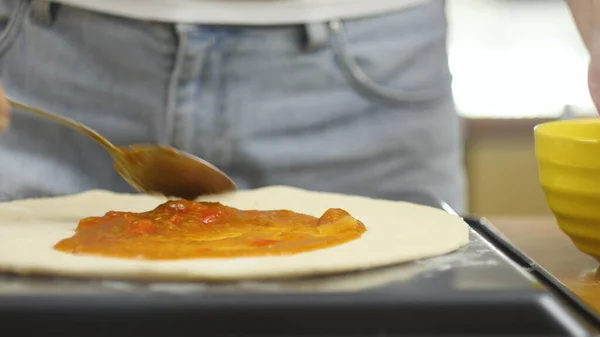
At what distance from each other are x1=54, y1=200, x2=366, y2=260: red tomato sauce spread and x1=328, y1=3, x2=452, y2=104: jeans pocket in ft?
1.15

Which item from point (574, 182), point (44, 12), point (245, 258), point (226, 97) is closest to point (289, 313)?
point (245, 258)

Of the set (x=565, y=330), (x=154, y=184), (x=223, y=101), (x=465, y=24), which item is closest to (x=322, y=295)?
(x=565, y=330)

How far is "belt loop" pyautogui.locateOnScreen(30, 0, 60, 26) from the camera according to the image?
3.57 feet

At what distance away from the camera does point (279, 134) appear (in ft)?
3.76

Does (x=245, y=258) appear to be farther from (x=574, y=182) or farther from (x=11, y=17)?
(x=11, y=17)

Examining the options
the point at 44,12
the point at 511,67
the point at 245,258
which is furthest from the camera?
the point at 511,67

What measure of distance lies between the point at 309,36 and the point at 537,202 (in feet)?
4.62

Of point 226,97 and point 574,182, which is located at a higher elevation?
point 226,97

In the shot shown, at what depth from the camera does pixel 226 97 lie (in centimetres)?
112

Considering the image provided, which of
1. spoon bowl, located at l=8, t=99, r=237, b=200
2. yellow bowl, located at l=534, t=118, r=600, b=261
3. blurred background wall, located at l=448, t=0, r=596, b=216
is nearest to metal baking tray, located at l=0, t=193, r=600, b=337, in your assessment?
yellow bowl, located at l=534, t=118, r=600, b=261

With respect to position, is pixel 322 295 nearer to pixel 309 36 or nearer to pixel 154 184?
pixel 154 184

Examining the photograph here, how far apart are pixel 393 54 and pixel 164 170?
1.37 feet

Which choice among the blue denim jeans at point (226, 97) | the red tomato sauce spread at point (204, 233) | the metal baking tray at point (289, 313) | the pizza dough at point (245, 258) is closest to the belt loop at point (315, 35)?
the blue denim jeans at point (226, 97)

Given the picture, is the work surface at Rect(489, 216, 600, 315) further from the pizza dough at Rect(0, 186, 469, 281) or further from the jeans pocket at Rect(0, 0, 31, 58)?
the jeans pocket at Rect(0, 0, 31, 58)
